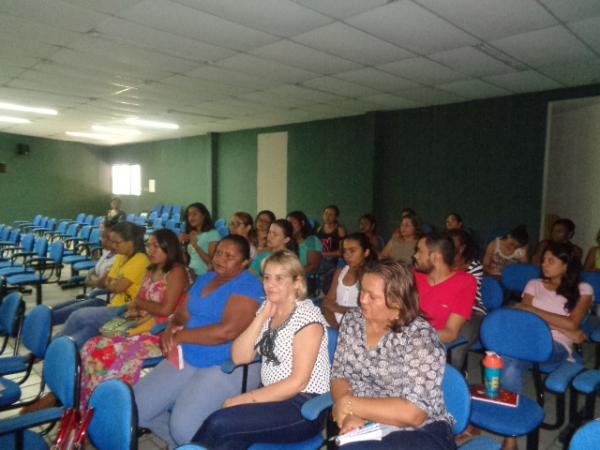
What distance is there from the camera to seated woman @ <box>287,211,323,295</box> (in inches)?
195

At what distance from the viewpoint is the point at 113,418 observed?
1624mm

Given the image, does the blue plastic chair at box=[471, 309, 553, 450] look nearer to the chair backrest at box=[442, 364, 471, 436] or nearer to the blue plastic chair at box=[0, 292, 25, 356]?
the chair backrest at box=[442, 364, 471, 436]

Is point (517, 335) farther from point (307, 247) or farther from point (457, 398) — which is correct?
point (307, 247)

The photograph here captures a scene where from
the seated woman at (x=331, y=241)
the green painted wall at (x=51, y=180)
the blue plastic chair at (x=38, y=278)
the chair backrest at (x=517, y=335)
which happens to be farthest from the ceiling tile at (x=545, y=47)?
the green painted wall at (x=51, y=180)

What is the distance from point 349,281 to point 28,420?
2.24 metres

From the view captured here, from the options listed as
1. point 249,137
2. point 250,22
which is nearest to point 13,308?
point 250,22

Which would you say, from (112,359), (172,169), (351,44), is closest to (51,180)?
(172,169)

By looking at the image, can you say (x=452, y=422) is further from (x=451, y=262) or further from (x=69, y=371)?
(x=69, y=371)

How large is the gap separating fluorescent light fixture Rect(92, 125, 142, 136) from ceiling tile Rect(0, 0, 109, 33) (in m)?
7.38

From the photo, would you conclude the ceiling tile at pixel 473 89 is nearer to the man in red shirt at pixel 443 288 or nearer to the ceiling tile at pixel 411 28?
the ceiling tile at pixel 411 28

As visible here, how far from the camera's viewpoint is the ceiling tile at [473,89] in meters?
5.60

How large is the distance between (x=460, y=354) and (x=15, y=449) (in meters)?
2.56

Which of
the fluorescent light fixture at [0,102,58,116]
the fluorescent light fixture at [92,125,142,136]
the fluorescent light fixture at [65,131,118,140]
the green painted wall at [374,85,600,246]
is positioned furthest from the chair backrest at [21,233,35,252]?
the green painted wall at [374,85,600,246]

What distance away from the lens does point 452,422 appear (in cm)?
181
